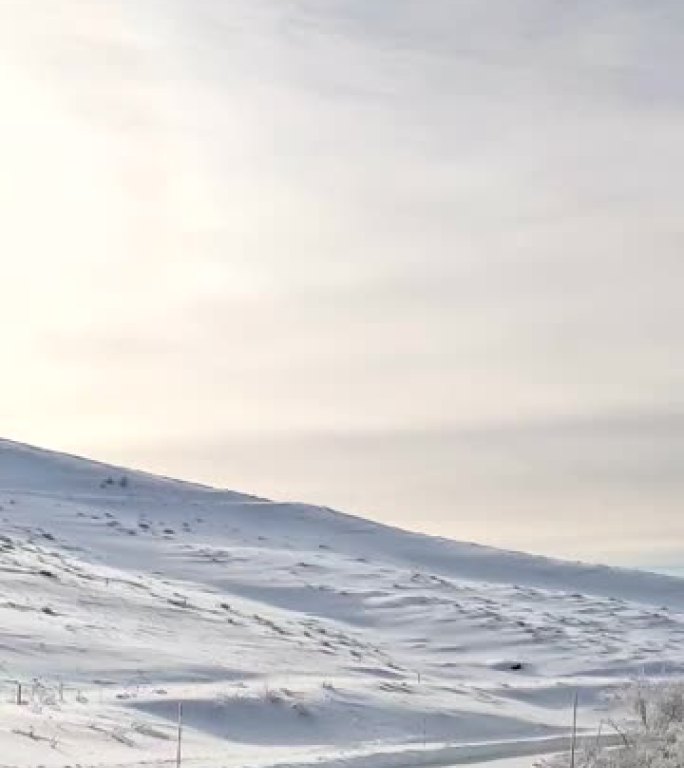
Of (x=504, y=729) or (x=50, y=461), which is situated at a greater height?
(x=50, y=461)

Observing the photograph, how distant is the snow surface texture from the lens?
22625mm

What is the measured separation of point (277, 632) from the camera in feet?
119

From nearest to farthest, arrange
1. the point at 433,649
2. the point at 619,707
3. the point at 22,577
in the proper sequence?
the point at 619,707
the point at 22,577
the point at 433,649

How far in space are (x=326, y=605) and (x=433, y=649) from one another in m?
6.16

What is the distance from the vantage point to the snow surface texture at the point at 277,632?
2262 centimetres

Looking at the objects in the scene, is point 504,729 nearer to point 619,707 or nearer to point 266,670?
point 619,707

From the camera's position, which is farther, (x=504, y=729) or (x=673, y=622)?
(x=673, y=622)

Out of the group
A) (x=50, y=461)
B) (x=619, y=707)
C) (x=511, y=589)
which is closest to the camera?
(x=619, y=707)

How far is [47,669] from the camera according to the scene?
1029 inches

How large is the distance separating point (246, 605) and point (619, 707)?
1513 cm

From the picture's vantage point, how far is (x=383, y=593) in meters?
47.4

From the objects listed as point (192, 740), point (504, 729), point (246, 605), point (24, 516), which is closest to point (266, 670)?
point (504, 729)

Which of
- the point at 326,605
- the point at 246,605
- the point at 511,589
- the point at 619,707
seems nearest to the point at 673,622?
→ the point at 511,589

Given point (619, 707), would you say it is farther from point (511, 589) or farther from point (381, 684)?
point (511, 589)
